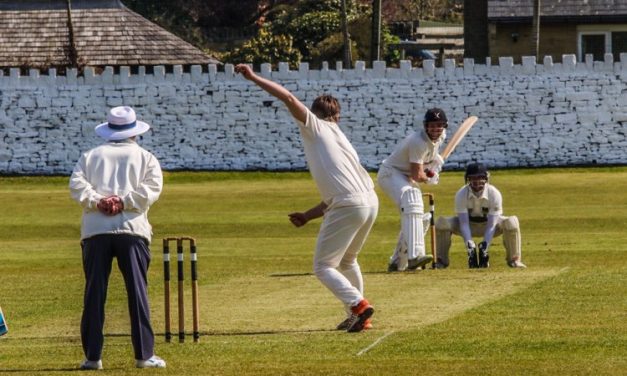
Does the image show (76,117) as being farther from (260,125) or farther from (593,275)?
(593,275)

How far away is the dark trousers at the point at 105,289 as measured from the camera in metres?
11.9

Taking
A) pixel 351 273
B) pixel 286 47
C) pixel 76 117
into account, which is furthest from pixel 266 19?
pixel 351 273

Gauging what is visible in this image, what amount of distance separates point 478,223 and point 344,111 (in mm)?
25087

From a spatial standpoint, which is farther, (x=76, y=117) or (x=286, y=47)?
(x=286, y=47)

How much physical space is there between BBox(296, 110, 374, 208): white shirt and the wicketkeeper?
621cm

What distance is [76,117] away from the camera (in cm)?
4553

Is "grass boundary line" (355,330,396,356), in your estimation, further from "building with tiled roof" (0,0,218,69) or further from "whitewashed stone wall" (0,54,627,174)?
"building with tiled roof" (0,0,218,69)

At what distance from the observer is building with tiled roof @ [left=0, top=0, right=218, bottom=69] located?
164 feet

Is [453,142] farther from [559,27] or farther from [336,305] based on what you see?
[559,27]

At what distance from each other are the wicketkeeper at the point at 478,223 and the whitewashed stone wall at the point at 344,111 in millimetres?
23997

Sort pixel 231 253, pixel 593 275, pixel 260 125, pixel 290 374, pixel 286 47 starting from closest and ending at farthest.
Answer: pixel 290 374 → pixel 593 275 → pixel 231 253 → pixel 260 125 → pixel 286 47

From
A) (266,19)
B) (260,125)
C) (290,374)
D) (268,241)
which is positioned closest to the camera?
(290,374)

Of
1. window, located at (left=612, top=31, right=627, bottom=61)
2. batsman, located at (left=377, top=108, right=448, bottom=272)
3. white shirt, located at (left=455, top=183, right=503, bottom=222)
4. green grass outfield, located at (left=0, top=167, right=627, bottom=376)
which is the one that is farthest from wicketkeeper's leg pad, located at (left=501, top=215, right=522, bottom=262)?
window, located at (left=612, top=31, right=627, bottom=61)

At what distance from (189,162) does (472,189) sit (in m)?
25.9
